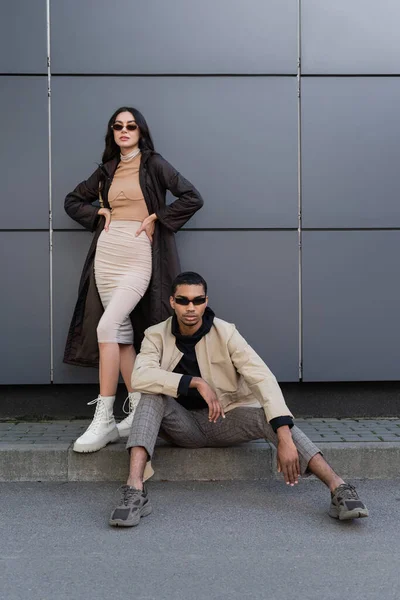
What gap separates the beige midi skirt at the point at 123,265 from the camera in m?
5.54

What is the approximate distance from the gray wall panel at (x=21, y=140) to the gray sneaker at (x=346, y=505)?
3.69m

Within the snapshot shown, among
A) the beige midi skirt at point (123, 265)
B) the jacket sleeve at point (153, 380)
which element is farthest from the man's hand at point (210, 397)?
the beige midi skirt at point (123, 265)

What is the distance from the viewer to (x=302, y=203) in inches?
252

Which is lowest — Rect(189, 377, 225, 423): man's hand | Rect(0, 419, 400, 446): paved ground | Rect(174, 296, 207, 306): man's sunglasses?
Rect(0, 419, 400, 446): paved ground

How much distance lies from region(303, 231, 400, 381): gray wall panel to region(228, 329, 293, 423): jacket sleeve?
6.06 feet

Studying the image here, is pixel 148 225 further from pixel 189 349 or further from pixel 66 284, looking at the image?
pixel 189 349

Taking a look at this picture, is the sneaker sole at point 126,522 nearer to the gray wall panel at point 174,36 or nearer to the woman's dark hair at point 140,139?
the woman's dark hair at point 140,139

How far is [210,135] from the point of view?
6.36m

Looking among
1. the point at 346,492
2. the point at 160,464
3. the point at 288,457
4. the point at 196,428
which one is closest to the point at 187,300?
the point at 196,428

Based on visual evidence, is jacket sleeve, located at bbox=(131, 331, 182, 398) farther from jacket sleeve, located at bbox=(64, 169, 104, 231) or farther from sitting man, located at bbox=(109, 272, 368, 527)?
jacket sleeve, located at bbox=(64, 169, 104, 231)

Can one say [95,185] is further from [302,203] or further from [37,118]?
[302,203]

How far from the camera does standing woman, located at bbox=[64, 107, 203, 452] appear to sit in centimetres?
554

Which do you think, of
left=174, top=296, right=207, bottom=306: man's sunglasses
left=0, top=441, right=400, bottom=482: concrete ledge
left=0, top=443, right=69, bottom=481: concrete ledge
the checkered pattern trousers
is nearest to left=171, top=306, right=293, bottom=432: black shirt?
the checkered pattern trousers

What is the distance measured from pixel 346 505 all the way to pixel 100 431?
187cm
